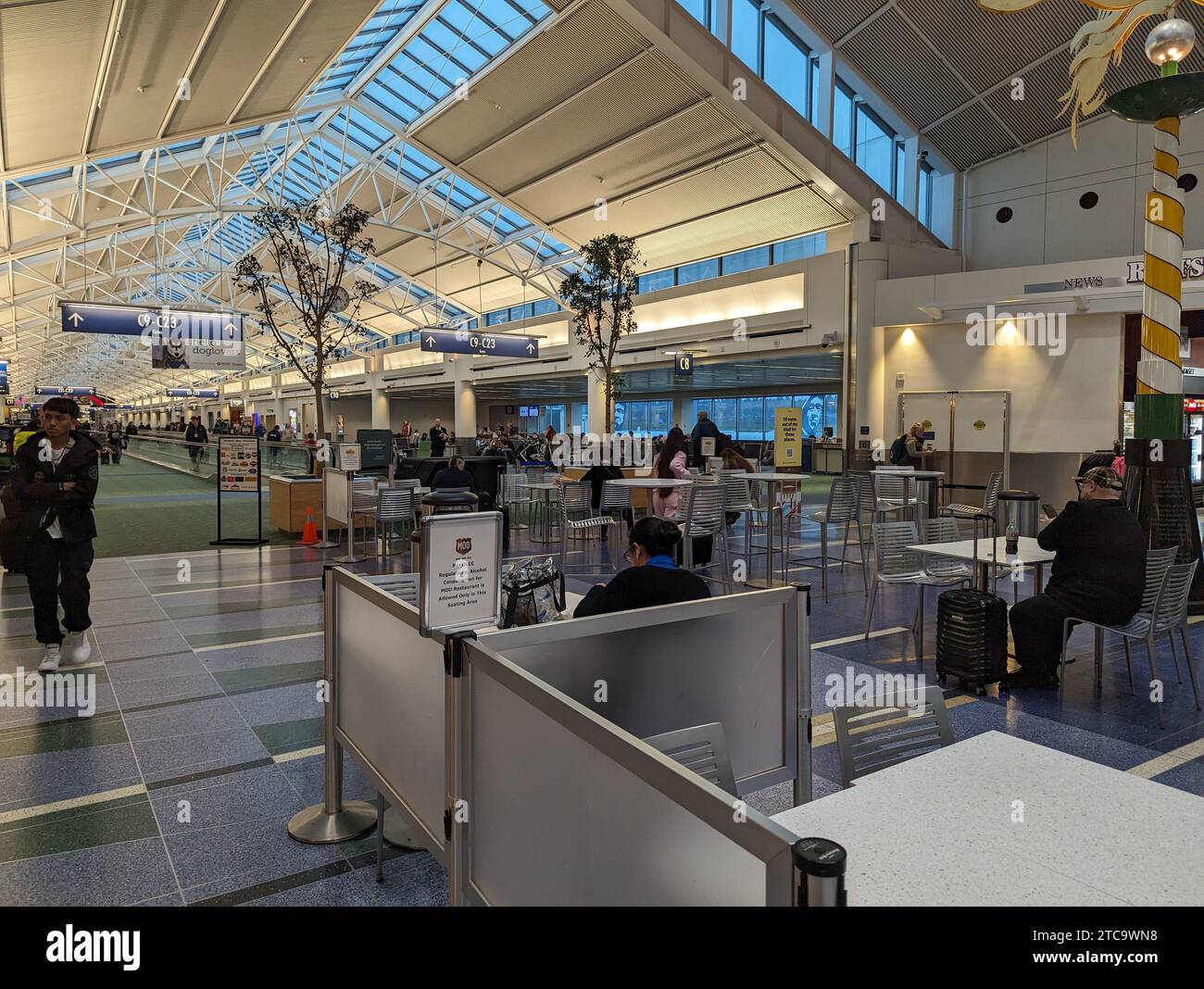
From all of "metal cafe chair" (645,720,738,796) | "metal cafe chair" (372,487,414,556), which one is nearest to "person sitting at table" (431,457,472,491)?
"metal cafe chair" (372,487,414,556)

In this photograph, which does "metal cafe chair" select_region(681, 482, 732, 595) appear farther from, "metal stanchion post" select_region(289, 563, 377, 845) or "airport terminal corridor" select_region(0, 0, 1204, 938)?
"metal stanchion post" select_region(289, 563, 377, 845)

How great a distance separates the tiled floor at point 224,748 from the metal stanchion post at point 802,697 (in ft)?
2.79

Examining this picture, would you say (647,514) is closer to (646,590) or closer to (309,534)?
(309,534)

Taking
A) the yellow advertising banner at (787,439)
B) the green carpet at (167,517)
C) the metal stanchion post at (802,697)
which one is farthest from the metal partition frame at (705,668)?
the yellow advertising banner at (787,439)

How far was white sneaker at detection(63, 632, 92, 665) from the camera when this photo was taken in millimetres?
5082

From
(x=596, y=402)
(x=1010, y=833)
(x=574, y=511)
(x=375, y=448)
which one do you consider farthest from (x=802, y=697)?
(x=596, y=402)

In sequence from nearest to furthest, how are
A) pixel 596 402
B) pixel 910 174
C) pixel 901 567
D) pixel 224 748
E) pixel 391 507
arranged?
pixel 224 748
pixel 901 567
pixel 391 507
pixel 910 174
pixel 596 402

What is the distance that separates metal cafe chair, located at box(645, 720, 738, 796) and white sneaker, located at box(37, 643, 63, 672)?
469 centimetres

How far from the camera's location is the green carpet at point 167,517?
1034 cm

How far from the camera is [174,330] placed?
→ 16.5m

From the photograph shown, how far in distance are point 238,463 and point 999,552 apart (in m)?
8.78

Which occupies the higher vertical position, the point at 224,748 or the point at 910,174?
the point at 910,174
